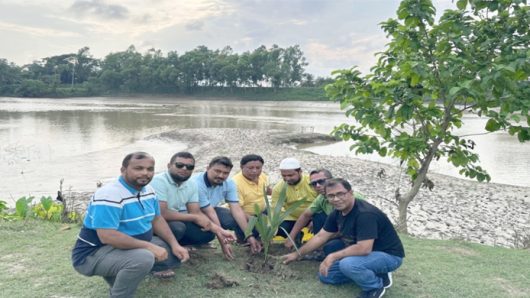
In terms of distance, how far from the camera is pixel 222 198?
15.4 feet

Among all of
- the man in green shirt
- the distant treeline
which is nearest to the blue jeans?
the man in green shirt

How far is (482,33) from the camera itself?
4.94m

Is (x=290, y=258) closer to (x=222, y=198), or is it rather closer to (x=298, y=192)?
(x=298, y=192)

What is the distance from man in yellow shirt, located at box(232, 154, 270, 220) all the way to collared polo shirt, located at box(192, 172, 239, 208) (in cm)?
23

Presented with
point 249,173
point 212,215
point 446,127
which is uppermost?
point 446,127

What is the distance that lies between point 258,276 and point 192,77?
244 feet

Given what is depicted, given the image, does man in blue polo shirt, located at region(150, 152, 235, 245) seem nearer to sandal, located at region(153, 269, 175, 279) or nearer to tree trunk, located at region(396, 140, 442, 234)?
sandal, located at region(153, 269, 175, 279)

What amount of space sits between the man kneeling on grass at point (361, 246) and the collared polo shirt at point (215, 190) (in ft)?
4.23

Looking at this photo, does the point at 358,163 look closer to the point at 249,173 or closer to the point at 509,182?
the point at 509,182

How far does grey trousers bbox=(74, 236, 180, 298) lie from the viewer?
3.11 m

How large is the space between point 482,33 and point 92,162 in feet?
45.4

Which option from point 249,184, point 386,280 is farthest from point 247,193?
point 386,280

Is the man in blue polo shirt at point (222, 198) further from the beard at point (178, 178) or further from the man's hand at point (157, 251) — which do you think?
the man's hand at point (157, 251)

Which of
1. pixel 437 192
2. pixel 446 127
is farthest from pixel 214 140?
pixel 446 127
